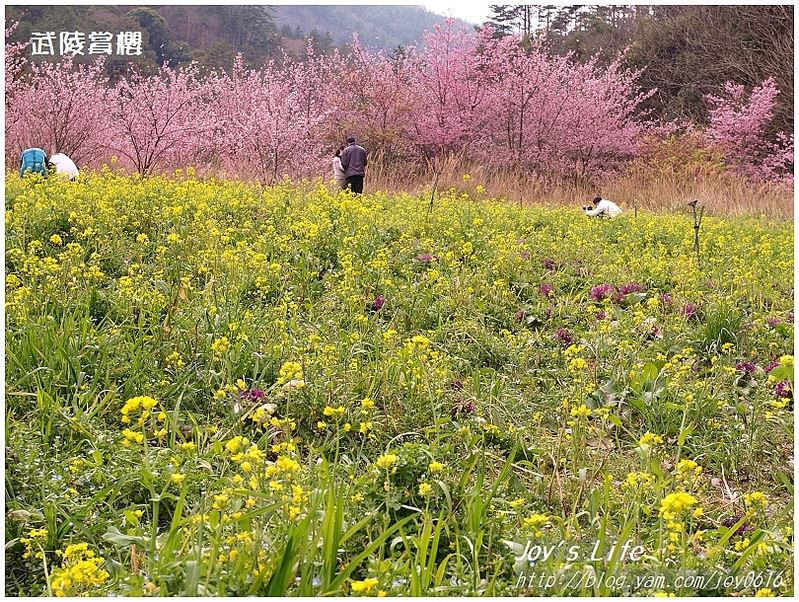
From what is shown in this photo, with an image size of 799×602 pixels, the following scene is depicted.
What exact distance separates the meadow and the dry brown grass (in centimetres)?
685

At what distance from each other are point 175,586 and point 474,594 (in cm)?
76

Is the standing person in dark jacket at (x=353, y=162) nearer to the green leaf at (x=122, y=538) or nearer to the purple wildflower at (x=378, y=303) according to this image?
the purple wildflower at (x=378, y=303)

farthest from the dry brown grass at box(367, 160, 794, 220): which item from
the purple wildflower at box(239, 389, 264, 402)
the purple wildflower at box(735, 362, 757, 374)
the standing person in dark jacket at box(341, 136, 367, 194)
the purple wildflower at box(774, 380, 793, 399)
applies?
the purple wildflower at box(239, 389, 264, 402)

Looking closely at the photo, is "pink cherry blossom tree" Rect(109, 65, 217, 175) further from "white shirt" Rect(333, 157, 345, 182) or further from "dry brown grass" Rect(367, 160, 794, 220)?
"dry brown grass" Rect(367, 160, 794, 220)

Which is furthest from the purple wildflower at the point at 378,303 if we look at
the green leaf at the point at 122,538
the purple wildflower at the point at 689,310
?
the green leaf at the point at 122,538

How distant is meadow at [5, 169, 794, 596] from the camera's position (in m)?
1.89

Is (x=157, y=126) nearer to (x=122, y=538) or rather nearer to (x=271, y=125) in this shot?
(x=271, y=125)

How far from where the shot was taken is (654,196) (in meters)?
13.5

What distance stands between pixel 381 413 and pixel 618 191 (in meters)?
13.0

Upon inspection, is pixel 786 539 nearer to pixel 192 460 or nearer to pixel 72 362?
pixel 192 460

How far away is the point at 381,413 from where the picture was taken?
3.03 m

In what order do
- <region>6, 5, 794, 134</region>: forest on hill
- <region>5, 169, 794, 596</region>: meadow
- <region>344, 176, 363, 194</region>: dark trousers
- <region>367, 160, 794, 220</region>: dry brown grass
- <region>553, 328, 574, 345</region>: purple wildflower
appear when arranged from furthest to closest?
1. <region>6, 5, 794, 134</region>: forest on hill
2. <region>367, 160, 794, 220</region>: dry brown grass
3. <region>344, 176, 363, 194</region>: dark trousers
4. <region>553, 328, 574, 345</region>: purple wildflower
5. <region>5, 169, 794, 596</region>: meadow

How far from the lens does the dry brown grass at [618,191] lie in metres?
12.1

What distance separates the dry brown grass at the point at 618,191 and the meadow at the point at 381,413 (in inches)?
270
